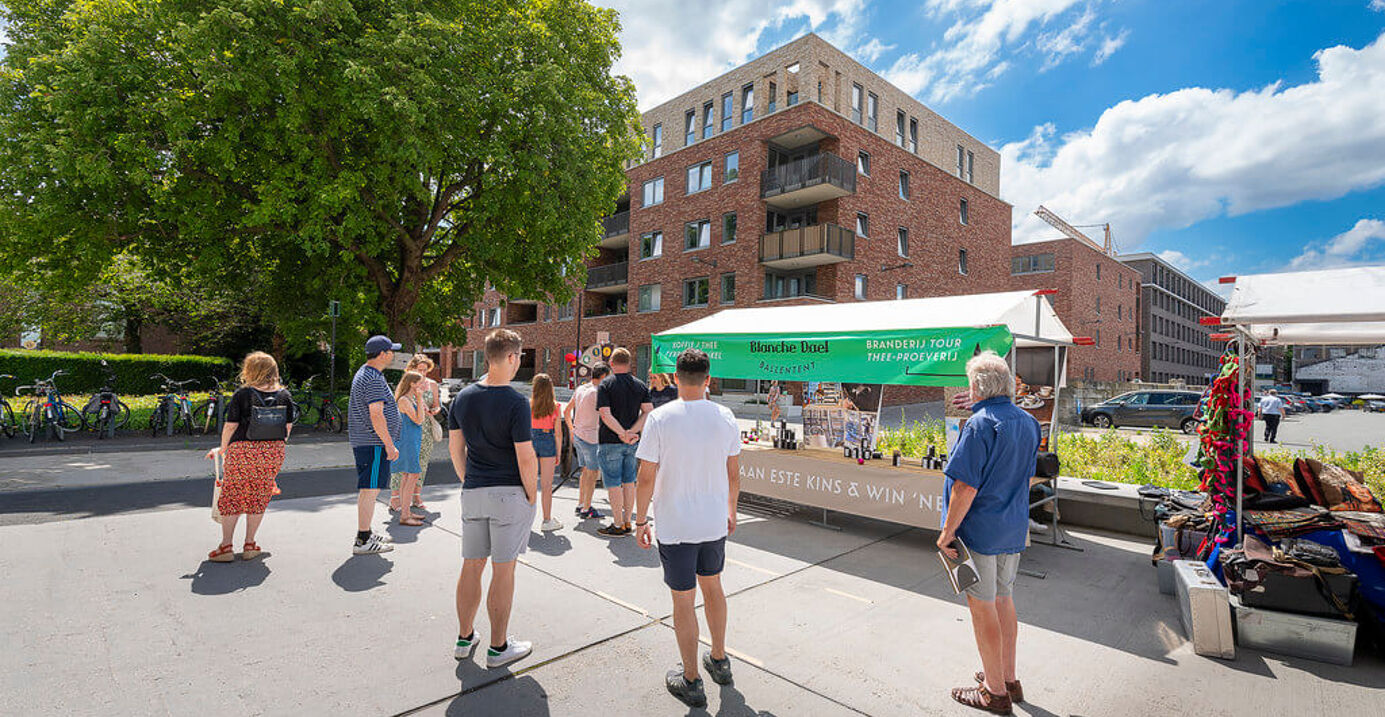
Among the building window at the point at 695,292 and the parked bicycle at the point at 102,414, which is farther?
the building window at the point at 695,292

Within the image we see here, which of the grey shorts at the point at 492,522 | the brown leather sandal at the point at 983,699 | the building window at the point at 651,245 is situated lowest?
the brown leather sandal at the point at 983,699

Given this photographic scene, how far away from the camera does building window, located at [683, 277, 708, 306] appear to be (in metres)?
30.3

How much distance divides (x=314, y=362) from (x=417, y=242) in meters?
12.7

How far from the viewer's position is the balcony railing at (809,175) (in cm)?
2594

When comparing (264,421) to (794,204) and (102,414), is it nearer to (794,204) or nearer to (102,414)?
(102,414)

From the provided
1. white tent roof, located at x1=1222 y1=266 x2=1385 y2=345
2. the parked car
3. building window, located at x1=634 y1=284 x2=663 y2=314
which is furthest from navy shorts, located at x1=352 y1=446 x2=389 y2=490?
building window, located at x1=634 y1=284 x2=663 y2=314

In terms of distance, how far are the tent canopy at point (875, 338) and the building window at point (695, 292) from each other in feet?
69.8

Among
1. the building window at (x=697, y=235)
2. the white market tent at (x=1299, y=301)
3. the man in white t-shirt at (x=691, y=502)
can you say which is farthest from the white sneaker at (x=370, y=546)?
the building window at (x=697, y=235)

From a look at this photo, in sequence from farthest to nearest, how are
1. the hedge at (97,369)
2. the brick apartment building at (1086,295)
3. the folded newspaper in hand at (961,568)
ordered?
1. the brick apartment building at (1086,295)
2. the hedge at (97,369)
3. the folded newspaper in hand at (961,568)

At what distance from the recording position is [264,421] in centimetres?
521

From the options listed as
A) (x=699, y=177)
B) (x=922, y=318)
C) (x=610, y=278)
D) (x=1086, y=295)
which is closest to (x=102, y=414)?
(x=922, y=318)

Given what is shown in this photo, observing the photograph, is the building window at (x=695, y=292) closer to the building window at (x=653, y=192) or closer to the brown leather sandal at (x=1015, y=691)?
the building window at (x=653, y=192)

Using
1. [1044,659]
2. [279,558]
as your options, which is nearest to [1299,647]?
[1044,659]

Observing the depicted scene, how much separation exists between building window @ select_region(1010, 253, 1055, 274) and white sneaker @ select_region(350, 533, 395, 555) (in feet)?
161
